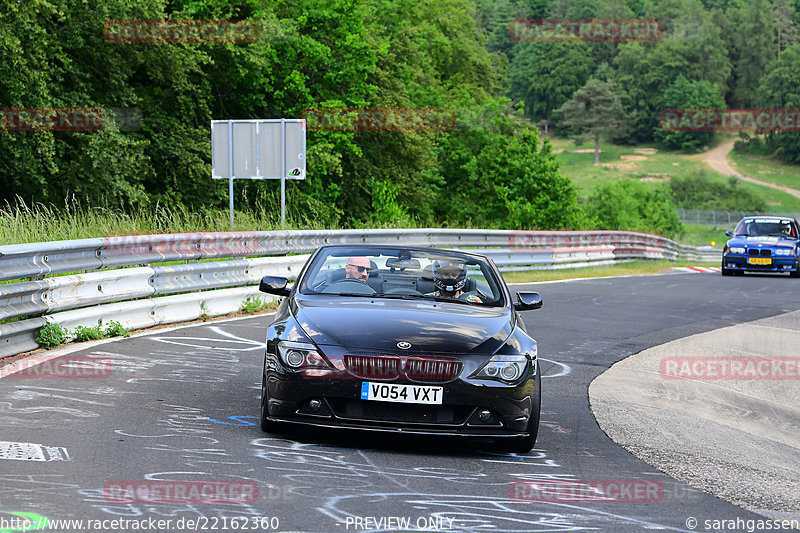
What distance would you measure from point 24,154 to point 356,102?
49.6 feet

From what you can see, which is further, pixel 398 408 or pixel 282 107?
pixel 282 107

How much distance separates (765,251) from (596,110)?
156 m

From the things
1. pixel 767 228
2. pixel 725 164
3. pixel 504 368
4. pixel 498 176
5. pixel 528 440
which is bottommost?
pixel 725 164

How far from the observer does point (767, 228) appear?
97.1 feet

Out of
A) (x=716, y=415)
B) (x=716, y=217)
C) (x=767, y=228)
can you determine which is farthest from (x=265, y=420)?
(x=716, y=217)

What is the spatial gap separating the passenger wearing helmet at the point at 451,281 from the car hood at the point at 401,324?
30 cm

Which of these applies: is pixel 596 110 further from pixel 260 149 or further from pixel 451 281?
pixel 451 281

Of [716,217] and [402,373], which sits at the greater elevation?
[402,373]

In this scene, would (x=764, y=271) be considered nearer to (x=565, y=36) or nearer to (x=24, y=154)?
(x=24, y=154)

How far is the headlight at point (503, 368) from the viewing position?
6199mm

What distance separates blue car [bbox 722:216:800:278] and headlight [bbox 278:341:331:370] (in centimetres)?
2398

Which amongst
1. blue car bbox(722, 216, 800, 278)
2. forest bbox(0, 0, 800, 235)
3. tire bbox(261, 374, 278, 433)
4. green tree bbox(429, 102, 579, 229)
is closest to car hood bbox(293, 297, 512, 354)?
tire bbox(261, 374, 278, 433)

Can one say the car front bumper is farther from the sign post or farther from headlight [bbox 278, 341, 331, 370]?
the sign post

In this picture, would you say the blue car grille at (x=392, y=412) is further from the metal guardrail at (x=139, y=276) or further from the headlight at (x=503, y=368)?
the metal guardrail at (x=139, y=276)
